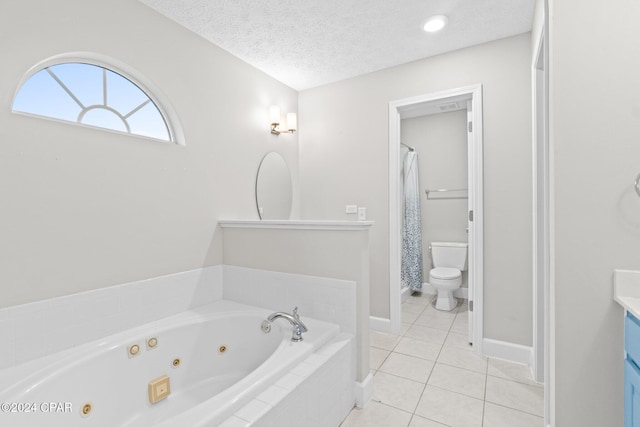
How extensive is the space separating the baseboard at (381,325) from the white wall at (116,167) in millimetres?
1549

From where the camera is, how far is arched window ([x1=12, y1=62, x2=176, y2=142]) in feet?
5.08

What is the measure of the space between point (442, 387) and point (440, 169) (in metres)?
2.78

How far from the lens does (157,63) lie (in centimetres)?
200

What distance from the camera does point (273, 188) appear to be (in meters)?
2.97

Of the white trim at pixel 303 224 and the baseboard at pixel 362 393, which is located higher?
the white trim at pixel 303 224

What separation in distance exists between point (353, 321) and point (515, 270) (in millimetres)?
1362

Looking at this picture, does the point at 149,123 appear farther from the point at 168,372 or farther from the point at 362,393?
the point at 362,393

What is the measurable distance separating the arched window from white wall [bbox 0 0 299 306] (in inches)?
4.1

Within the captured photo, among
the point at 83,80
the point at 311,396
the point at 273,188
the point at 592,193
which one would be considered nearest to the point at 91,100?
the point at 83,80

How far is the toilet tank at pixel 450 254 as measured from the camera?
3700 mm

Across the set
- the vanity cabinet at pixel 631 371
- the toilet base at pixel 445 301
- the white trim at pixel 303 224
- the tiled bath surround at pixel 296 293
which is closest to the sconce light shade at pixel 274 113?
the white trim at pixel 303 224

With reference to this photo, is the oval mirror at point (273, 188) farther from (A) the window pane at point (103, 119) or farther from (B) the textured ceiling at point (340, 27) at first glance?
(A) the window pane at point (103, 119)

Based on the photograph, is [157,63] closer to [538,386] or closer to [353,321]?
[353,321]

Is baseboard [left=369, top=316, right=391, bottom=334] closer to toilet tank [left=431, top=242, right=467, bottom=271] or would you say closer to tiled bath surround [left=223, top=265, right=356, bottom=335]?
tiled bath surround [left=223, top=265, right=356, bottom=335]
